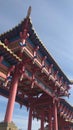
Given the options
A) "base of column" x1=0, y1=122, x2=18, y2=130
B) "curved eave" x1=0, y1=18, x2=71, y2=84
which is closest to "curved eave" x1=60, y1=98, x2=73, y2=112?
"curved eave" x1=0, y1=18, x2=71, y2=84

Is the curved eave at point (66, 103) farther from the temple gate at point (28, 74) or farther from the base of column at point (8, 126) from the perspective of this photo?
the base of column at point (8, 126)

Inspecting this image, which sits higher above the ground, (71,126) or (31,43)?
(31,43)

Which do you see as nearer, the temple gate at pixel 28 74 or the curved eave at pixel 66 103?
the temple gate at pixel 28 74

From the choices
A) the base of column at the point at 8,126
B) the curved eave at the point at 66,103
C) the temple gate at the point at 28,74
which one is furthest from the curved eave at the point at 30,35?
→ the base of column at the point at 8,126

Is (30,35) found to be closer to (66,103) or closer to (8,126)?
(8,126)

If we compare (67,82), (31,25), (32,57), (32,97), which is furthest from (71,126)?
(31,25)

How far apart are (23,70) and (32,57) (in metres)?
1.53

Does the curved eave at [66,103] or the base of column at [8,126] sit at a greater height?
the curved eave at [66,103]

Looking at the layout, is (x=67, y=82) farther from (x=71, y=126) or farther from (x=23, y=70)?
(x=23, y=70)

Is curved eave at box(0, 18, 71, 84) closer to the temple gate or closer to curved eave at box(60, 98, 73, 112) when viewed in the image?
the temple gate

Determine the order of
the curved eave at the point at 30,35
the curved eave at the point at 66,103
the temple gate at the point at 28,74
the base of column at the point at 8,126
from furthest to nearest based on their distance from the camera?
1. the curved eave at the point at 66,103
2. the curved eave at the point at 30,35
3. the temple gate at the point at 28,74
4. the base of column at the point at 8,126

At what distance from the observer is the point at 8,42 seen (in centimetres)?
1773

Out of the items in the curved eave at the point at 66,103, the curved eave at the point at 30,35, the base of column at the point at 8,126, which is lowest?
the base of column at the point at 8,126

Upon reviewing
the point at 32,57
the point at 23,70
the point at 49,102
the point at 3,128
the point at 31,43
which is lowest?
the point at 3,128
